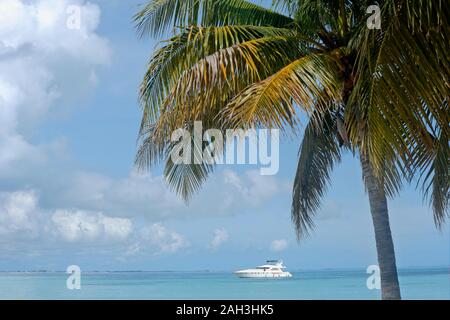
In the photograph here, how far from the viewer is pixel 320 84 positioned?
6855mm

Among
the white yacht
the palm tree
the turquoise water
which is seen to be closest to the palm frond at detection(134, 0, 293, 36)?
the palm tree

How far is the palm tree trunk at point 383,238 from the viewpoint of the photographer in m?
7.53

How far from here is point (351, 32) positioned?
7695mm

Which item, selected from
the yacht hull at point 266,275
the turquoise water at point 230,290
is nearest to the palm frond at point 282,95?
the turquoise water at point 230,290

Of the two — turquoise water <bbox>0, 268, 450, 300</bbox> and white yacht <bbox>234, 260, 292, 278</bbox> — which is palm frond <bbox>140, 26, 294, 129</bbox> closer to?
turquoise water <bbox>0, 268, 450, 300</bbox>

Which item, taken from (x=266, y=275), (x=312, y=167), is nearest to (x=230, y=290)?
(x=266, y=275)

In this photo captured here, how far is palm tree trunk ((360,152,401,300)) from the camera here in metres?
7.53

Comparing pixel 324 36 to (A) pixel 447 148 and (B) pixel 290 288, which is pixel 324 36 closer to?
(A) pixel 447 148

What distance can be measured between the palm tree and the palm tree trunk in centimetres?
1

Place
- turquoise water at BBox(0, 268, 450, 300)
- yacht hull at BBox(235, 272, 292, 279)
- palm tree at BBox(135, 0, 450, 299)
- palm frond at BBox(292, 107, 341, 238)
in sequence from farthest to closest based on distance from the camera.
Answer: yacht hull at BBox(235, 272, 292, 279) → turquoise water at BBox(0, 268, 450, 300) → palm frond at BBox(292, 107, 341, 238) → palm tree at BBox(135, 0, 450, 299)

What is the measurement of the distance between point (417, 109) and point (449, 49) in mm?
569

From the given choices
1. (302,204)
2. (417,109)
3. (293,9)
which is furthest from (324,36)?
(302,204)

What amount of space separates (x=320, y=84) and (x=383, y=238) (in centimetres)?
195

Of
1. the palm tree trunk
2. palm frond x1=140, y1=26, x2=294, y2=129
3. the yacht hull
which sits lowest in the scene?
the palm tree trunk
